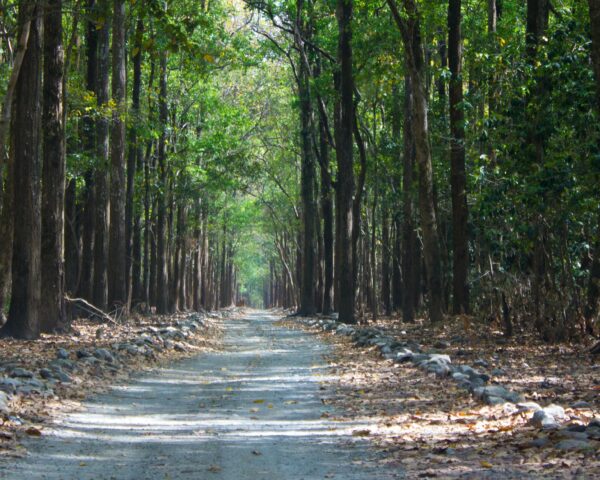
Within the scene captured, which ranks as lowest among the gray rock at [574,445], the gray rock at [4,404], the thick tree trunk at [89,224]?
the gray rock at [574,445]

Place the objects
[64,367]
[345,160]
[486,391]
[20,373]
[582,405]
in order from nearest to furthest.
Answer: [582,405]
[486,391]
[20,373]
[64,367]
[345,160]

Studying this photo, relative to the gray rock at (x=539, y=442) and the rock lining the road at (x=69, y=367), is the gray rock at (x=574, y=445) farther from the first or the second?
the rock lining the road at (x=69, y=367)

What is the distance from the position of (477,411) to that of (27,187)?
1068 centimetres

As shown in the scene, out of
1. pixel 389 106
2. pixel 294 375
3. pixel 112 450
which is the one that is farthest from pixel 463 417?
pixel 389 106

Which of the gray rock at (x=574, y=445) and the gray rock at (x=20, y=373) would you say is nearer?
the gray rock at (x=574, y=445)

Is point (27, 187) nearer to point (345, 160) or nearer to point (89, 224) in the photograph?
point (89, 224)

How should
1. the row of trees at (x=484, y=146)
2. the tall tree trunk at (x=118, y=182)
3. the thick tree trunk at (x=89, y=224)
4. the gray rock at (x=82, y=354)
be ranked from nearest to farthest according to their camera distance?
the gray rock at (x=82, y=354)
the row of trees at (x=484, y=146)
the tall tree trunk at (x=118, y=182)
the thick tree trunk at (x=89, y=224)

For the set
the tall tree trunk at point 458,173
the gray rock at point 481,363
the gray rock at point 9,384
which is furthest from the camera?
the tall tree trunk at point 458,173

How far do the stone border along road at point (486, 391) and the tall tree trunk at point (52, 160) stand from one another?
686 cm

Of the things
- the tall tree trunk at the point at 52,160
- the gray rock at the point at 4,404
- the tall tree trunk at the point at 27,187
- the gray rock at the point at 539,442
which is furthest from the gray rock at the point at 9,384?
the tall tree trunk at the point at 52,160

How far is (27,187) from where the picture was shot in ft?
54.1

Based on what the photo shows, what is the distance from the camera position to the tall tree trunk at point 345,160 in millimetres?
25734

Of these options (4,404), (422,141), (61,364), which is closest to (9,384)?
(4,404)

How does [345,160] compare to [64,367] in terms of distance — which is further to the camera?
[345,160]
